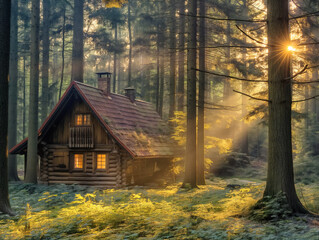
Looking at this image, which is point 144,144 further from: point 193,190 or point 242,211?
point 242,211

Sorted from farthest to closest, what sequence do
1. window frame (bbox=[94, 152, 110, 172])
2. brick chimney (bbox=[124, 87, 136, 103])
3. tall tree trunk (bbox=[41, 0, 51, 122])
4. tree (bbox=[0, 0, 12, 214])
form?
brick chimney (bbox=[124, 87, 136, 103]), tall tree trunk (bbox=[41, 0, 51, 122]), window frame (bbox=[94, 152, 110, 172]), tree (bbox=[0, 0, 12, 214])

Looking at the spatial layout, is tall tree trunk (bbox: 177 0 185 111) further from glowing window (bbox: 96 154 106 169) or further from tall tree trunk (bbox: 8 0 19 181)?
tall tree trunk (bbox: 8 0 19 181)

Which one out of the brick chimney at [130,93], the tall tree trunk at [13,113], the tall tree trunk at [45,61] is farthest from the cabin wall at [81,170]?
the brick chimney at [130,93]

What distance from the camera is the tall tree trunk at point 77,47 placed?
84.8 ft

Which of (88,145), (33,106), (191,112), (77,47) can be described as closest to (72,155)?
(88,145)

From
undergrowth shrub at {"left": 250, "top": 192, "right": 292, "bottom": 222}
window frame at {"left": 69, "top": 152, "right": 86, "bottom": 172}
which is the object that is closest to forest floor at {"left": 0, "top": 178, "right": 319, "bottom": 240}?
undergrowth shrub at {"left": 250, "top": 192, "right": 292, "bottom": 222}

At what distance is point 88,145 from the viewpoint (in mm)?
21922

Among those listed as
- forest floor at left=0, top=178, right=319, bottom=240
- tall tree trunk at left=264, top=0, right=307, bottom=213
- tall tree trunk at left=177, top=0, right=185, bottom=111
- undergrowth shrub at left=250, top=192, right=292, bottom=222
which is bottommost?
forest floor at left=0, top=178, right=319, bottom=240

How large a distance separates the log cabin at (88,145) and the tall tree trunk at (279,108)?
488 inches

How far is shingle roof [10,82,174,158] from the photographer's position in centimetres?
2162

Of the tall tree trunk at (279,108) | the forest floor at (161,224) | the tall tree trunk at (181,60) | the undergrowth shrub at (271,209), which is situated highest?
the tall tree trunk at (181,60)

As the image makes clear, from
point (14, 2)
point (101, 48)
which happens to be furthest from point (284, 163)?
point (14, 2)

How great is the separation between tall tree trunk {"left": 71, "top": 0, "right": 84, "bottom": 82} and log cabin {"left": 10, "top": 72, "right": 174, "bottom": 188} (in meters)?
2.85

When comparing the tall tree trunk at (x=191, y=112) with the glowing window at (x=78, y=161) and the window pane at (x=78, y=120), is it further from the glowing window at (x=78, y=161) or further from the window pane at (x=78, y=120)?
the window pane at (x=78, y=120)
